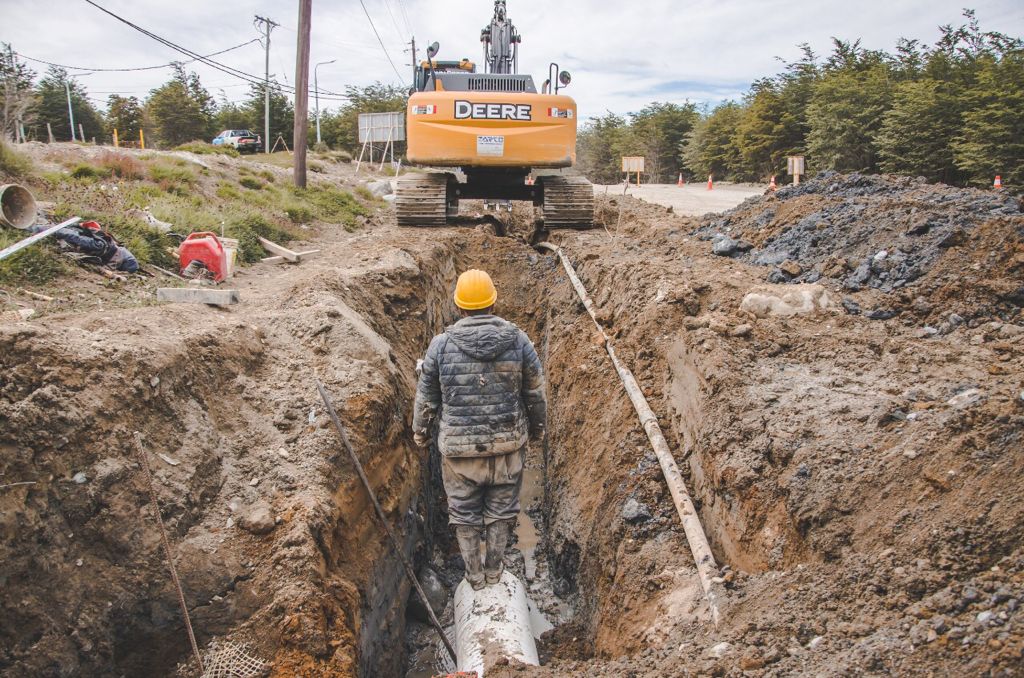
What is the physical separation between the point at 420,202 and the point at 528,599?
762 cm

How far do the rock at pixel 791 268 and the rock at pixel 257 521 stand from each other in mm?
5022

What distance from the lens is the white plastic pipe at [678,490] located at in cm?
354

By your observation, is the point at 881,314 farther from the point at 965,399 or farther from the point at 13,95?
the point at 13,95

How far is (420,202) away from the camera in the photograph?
1169 cm

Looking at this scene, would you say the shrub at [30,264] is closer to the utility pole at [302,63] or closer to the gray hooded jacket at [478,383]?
the gray hooded jacket at [478,383]

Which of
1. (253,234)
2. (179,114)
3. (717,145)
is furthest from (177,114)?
(253,234)

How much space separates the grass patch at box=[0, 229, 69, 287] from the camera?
5.98 metres

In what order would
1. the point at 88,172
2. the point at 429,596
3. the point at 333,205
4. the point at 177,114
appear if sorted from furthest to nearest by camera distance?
the point at 177,114, the point at 333,205, the point at 88,172, the point at 429,596

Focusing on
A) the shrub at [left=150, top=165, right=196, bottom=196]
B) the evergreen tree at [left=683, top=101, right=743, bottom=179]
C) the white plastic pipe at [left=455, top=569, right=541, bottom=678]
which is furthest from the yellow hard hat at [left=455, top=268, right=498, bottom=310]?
the evergreen tree at [left=683, top=101, right=743, bottom=179]

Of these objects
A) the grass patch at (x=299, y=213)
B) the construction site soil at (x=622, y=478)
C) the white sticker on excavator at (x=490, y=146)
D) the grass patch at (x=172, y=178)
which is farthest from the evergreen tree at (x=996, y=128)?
the grass patch at (x=172, y=178)

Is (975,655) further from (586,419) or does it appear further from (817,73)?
(817,73)

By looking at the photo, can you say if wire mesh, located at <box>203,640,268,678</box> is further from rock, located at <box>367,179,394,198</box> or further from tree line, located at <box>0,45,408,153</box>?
tree line, located at <box>0,45,408,153</box>

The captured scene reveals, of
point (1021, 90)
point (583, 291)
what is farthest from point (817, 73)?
point (583, 291)

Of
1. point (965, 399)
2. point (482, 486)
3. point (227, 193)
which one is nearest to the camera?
point (965, 399)
